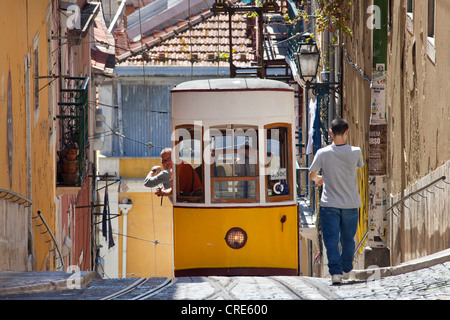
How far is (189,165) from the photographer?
44.7 feet

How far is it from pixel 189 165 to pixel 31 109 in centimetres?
237

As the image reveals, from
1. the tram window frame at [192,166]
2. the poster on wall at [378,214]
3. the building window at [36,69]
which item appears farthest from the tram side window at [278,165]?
the building window at [36,69]

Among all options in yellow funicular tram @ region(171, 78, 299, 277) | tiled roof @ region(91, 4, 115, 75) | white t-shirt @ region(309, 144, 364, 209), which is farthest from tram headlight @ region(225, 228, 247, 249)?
tiled roof @ region(91, 4, 115, 75)

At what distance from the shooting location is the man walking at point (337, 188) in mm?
9211

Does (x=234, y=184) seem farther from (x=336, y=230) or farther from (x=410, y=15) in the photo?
(x=336, y=230)

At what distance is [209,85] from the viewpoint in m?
13.9

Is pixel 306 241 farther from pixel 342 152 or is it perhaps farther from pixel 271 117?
pixel 342 152

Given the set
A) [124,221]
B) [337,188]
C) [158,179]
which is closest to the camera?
[337,188]

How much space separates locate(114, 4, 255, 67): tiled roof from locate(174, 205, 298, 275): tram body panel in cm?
1759

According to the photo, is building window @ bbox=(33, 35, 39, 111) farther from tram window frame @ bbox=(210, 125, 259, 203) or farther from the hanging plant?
the hanging plant

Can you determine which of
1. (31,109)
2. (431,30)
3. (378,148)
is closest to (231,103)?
(378,148)

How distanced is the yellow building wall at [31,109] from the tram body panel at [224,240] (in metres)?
2.10

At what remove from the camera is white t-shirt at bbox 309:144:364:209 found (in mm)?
9211

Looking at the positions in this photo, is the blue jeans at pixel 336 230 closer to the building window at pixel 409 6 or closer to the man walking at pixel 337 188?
the man walking at pixel 337 188
